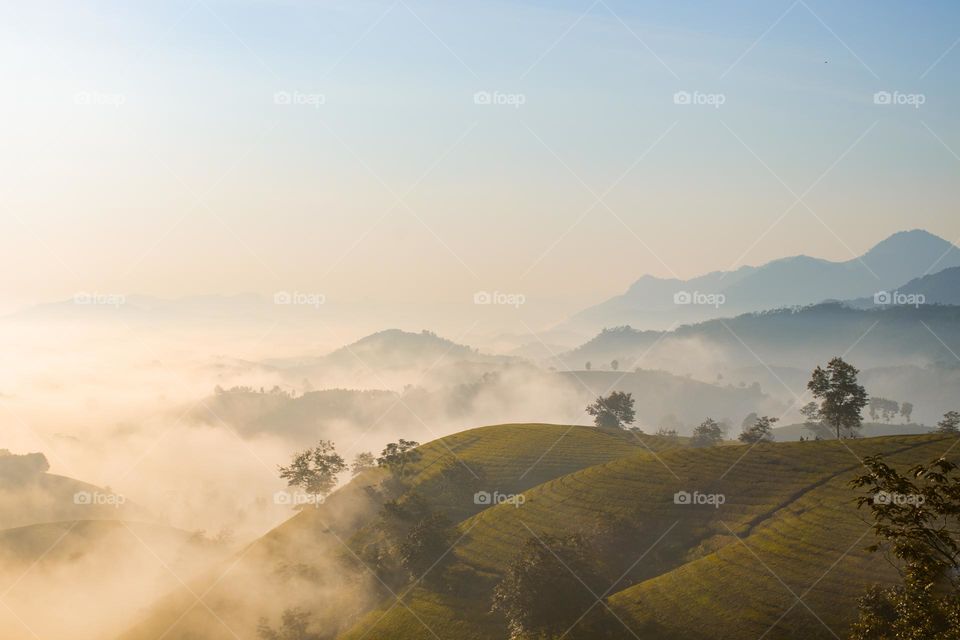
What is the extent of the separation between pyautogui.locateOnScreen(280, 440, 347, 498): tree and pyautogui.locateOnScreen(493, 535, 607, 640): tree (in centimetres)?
7982

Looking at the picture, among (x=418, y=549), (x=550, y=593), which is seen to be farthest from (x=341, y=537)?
(x=550, y=593)

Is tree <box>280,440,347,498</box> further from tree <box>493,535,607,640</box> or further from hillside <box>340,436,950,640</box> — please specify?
tree <box>493,535,607,640</box>

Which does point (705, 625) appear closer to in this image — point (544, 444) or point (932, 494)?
point (932, 494)

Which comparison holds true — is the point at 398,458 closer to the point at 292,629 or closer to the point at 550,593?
the point at 292,629

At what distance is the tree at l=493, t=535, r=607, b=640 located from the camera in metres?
98.9

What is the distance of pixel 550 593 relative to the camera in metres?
102

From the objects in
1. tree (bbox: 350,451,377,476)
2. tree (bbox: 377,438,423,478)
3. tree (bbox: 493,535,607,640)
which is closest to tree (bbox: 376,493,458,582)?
tree (bbox: 493,535,607,640)

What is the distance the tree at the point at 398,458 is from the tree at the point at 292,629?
53.2 m

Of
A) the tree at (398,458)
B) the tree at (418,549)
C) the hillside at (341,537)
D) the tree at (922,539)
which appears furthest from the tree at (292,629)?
the tree at (922,539)

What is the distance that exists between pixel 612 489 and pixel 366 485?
61.6m

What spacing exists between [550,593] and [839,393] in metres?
97.7

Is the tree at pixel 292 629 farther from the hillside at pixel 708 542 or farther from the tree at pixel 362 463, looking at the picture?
the tree at pixel 362 463

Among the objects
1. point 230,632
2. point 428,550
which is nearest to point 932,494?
point 428,550

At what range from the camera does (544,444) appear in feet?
622
